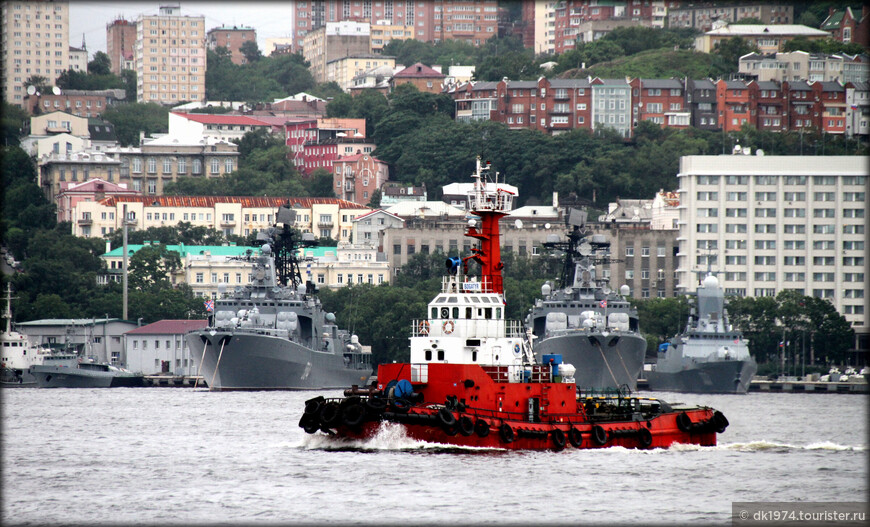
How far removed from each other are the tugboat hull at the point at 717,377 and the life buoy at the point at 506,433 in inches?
2428

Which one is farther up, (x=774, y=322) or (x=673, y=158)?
(x=673, y=158)

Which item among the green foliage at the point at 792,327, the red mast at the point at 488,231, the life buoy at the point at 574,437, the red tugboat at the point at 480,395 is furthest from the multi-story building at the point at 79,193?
the life buoy at the point at 574,437

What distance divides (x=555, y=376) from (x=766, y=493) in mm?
9476

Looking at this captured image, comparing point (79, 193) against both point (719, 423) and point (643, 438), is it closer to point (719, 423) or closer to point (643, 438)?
point (719, 423)

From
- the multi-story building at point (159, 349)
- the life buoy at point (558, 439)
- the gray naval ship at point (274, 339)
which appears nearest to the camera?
the life buoy at point (558, 439)

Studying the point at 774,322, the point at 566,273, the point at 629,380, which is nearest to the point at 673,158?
the point at 774,322

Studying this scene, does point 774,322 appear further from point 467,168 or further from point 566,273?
point 467,168

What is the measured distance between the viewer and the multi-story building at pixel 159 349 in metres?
137

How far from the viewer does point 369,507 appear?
43438 millimetres

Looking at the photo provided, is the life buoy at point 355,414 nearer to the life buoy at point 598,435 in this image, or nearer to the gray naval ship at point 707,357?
the life buoy at point 598,435

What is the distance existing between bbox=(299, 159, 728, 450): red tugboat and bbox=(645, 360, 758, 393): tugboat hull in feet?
183

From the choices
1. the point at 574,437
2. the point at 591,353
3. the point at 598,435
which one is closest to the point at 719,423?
the point at 598,435

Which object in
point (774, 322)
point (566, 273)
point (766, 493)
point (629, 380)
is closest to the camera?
point (766, 493)

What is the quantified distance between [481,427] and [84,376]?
252 feet
